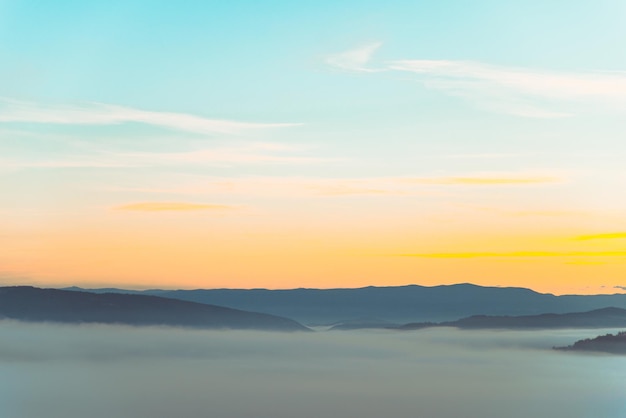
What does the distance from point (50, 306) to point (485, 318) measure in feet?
316

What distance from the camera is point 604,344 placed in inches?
3952

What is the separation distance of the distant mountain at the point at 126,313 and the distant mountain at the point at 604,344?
78.6 meters

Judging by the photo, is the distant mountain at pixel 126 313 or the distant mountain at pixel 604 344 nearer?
the distant mountain at pixel 604 344

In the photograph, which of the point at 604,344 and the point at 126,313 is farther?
the point at 126,313

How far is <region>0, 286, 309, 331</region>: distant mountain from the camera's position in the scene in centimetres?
17575

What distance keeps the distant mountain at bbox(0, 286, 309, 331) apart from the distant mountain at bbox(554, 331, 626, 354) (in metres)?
78.6

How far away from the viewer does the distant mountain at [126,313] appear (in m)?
176

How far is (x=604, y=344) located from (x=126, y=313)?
109 metres

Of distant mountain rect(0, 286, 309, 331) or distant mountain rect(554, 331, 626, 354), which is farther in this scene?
distant mountain rect(0, 286, 309, 331)

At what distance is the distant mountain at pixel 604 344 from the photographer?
321ft

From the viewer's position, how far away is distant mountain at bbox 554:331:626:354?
97.9 metres

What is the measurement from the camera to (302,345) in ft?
585

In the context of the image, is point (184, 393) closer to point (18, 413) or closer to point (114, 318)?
point (18, 413)

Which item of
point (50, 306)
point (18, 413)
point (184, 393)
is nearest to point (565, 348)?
point (184, 393)
